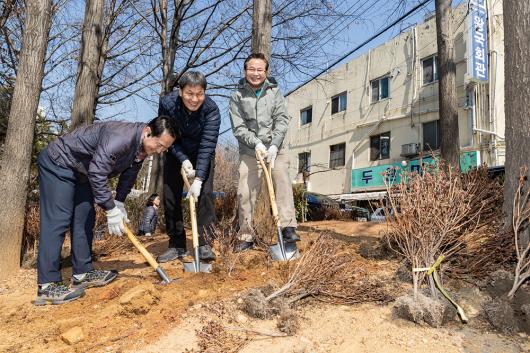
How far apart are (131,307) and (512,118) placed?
317 centimetres

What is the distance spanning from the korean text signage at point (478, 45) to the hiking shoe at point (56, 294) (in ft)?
50.4

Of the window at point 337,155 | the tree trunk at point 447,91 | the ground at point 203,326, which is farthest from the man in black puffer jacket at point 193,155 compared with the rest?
the window at point 337,155

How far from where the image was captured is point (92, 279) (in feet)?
11.7

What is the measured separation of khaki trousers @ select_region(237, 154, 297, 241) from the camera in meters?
4.19

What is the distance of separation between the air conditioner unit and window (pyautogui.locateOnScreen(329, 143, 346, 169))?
444 centimetres

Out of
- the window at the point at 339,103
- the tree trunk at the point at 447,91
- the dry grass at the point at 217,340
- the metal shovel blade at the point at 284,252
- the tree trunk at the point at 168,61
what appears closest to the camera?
the dry grass at the point at 217,340

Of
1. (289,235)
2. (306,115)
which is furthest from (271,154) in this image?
(306,115)

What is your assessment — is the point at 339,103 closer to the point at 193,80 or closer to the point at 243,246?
the point at 243,246

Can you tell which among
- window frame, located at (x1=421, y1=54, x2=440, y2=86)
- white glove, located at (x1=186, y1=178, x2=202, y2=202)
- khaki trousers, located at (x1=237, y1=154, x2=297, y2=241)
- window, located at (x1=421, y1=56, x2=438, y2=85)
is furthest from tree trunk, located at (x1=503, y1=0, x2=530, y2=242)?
window, located at (x1=421, y1=56, x2=438, y2=85)

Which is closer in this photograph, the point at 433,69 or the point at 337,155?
the point at 433,69

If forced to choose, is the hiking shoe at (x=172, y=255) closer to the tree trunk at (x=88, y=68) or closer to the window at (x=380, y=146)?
the tree trunk at (x=88, y=68)

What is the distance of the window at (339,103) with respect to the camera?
Result: 2289 centimetres

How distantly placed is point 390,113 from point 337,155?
425 cm

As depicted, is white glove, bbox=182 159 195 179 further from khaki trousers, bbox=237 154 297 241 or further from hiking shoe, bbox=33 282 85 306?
hiking shoe, bbox=33 282 85 306
